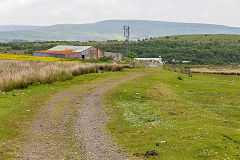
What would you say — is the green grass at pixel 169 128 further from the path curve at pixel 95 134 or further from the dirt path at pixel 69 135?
the dirt path at pixel 69 135

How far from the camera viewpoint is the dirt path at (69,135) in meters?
8.30

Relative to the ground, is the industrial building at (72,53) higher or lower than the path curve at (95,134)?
lower

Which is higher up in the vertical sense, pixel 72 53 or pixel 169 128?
pixel 169 128

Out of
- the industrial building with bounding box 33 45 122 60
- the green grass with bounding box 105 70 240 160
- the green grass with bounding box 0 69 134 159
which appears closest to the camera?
the green grass with bounding box 105 70 240 160

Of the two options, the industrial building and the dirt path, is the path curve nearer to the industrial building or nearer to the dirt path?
the dirt path

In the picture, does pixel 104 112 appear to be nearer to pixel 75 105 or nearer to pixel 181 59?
pixel 75 105

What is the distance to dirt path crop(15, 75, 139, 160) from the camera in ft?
27.2

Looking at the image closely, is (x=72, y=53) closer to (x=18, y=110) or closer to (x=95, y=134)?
(x=18, y=110)

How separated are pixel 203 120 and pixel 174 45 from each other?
145 m

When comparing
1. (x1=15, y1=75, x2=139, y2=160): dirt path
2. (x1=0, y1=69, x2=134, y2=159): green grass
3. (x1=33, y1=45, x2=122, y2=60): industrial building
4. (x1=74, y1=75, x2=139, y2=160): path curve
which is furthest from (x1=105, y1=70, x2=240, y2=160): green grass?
(x1=33, y1=45, x2=122, y2=60): industrial building

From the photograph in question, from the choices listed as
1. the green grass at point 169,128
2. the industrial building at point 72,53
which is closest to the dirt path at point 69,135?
the green grass at point 169,128

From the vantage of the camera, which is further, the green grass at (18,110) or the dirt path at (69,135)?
the green grass at (18,110)

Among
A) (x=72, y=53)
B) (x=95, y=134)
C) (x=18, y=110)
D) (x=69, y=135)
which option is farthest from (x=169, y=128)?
(x=72, y=53)

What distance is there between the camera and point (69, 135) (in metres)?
10.3
